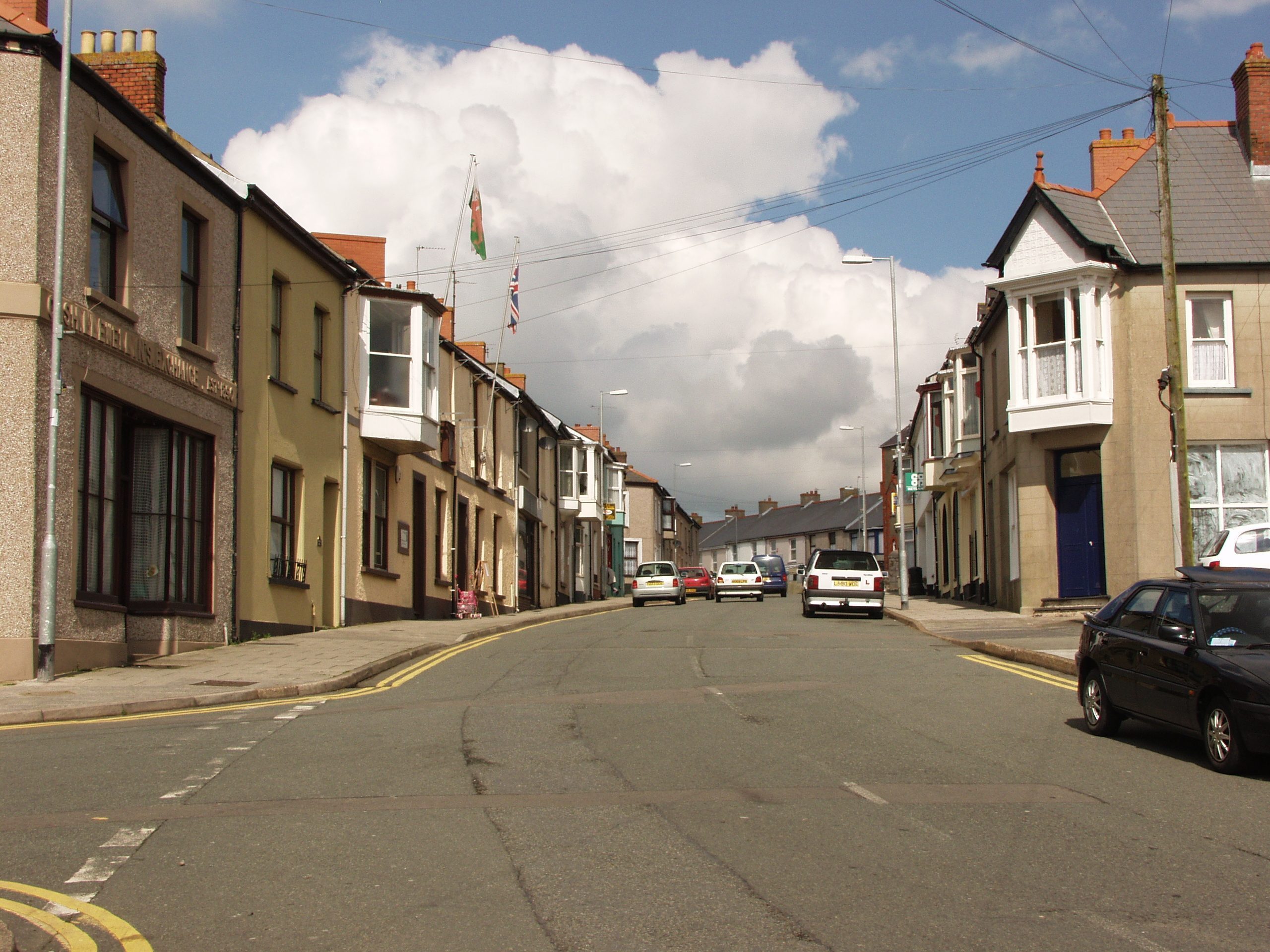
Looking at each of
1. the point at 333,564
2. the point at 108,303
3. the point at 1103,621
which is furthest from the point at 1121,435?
the point at 108,303

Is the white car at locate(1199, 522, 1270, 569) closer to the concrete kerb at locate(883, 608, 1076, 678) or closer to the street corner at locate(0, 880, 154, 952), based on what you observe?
the concrete kerb at locate(883, 608, 1076, 678)

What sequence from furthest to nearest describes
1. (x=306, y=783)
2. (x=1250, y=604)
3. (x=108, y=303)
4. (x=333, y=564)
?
(x=333, y=564) → (x=108, y=303) → (x=1250, y=604) → (x=306, y=783)

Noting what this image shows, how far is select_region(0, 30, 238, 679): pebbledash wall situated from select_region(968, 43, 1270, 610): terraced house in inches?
650

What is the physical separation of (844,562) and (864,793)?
2213 cm

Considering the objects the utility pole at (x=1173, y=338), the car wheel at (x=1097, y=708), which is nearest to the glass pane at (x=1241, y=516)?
Result: the utility pole at (x=1173, y=338)

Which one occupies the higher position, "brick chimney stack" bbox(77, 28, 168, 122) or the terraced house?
"brick chimney stack" bbox(77, 28, 168, 122)

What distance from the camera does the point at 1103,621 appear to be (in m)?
12.0

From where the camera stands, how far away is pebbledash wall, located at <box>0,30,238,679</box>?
47.9ft

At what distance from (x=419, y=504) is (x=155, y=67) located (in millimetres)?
12605

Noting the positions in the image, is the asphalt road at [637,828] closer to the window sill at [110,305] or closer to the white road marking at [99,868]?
the white road marking at [99,868]

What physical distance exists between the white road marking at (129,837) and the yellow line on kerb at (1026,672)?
10842mm

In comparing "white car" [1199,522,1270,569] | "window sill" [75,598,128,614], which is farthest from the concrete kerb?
"window sill" [75,598,128,614]

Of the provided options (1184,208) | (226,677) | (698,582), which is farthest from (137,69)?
(698,582)

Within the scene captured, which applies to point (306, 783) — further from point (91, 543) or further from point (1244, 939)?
point (91, 543)
